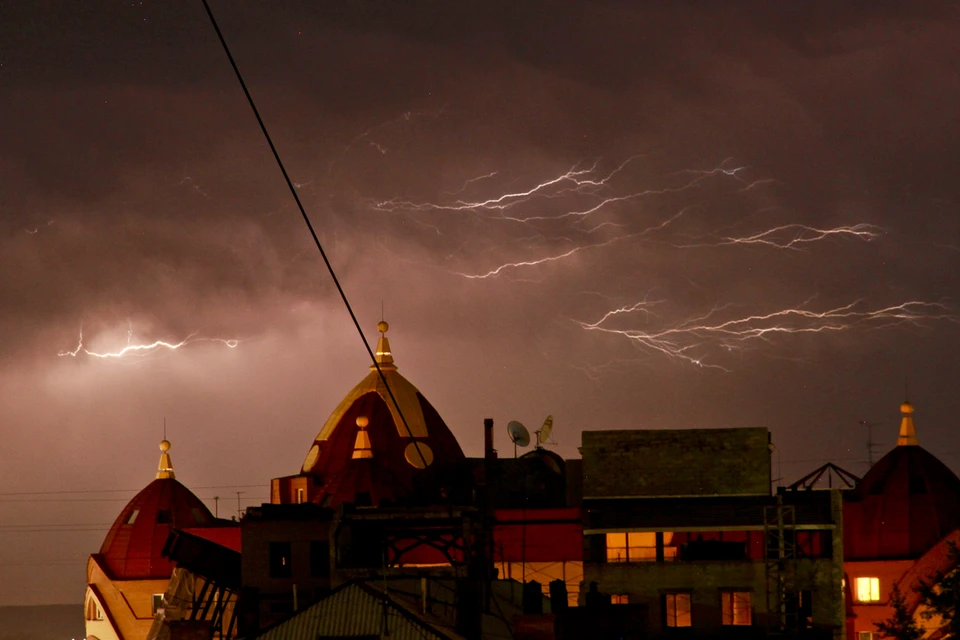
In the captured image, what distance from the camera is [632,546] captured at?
66.6 meters

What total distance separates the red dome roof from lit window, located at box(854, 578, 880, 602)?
14.7 m

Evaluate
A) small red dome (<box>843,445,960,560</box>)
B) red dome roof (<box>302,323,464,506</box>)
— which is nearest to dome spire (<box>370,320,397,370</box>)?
red dome roof (<box>302,323,464,506</box>)

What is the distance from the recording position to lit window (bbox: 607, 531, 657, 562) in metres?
66.5

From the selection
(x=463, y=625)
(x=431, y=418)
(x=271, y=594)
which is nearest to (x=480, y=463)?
(x=431, y=418)

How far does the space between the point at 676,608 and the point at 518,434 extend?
14.0 metres

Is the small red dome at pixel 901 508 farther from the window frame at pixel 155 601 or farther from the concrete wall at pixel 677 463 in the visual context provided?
the window frame at pixel 155 601

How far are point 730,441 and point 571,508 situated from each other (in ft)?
25.1

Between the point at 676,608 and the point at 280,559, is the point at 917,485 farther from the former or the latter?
the point at 280,559

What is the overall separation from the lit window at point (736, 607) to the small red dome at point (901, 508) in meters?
10.6

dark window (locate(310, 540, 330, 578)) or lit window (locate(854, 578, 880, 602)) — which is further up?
dark window (locate(310, 540, 330, 578))

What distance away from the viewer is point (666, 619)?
65062mm

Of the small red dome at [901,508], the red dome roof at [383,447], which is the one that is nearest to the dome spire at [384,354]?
the red dome roof at [383,447]

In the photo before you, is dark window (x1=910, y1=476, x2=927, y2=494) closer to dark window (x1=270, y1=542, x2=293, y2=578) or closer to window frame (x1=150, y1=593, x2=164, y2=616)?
dark window (x1=270, y1=542, x2=293, y2=578)

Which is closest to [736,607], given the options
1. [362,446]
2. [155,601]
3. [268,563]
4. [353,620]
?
[268,563]
